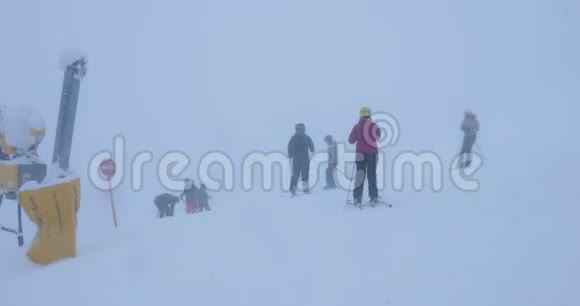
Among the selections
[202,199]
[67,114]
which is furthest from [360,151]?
[202,199]

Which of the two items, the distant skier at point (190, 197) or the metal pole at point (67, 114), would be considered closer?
the metal pole at point (67, 114)

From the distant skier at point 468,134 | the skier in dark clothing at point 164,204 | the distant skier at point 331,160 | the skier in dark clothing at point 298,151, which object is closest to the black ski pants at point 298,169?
the skier in dark clothing at point 298,151

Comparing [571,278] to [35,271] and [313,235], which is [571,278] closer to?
[313,235]

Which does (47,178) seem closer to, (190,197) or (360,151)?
(360,151)

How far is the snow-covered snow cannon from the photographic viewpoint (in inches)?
217

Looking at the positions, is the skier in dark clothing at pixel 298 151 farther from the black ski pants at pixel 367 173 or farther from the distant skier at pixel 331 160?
the black ski pants at pixel 367 173

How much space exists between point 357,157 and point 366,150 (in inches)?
10.0

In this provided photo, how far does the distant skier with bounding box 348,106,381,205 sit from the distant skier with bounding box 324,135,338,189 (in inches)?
177

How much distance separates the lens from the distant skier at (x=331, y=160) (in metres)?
11.9

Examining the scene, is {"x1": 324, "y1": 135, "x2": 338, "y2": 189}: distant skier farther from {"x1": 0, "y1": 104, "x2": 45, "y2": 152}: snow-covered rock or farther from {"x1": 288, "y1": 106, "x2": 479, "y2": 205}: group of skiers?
{"x1": 0, "y1": 104, "x2": 45, "y2": 152}: snow-covered rock

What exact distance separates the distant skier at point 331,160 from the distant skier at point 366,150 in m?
4.50

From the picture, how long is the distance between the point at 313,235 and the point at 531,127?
15.5 m

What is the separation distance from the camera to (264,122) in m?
68.5

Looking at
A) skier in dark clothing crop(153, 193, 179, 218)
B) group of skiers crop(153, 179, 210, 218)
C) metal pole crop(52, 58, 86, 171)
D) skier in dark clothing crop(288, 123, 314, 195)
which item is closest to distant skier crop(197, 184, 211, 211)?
group of skiers crop(153, 179, 210, 218)
